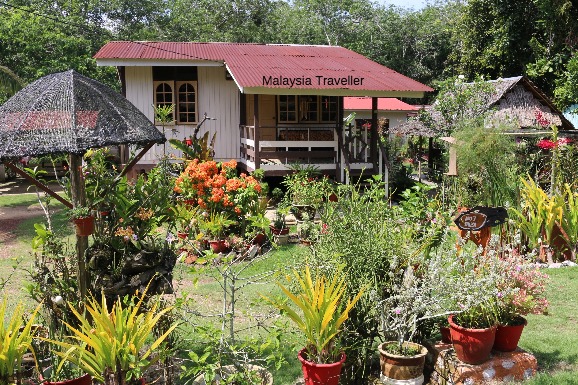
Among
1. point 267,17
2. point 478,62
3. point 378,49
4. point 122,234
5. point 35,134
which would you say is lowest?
point 122,234

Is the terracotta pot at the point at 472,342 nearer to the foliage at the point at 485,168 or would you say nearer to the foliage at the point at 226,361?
the foliage at the point at 226,361

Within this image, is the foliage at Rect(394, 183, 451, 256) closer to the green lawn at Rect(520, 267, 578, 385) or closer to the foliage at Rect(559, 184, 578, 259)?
the green lawn at Rect(520, 267, 578, 385)

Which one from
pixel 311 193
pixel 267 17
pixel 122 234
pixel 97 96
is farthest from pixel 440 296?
pixel 267 17

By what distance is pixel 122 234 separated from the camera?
5.67 metres

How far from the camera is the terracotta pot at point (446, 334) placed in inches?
198

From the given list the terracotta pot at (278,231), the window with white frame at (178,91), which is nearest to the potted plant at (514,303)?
the terracotta pot at (278,231)

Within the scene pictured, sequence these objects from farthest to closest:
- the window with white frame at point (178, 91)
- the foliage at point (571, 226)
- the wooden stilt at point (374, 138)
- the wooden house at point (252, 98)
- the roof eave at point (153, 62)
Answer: the window with white frame at point (178, 91)
the roof eave at point (153, 62)
the wooden stilt at point (374, 138)
the wooden house at point (252, 98)
the foliage at point (571, 226)

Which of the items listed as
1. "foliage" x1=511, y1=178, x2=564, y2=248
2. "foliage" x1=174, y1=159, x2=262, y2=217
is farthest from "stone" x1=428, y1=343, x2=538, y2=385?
"foliage" x1=174, y1=159, x2=262, y2=217

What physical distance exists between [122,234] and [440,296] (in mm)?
3067

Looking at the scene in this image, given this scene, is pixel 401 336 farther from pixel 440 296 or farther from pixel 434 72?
pixel 434 72

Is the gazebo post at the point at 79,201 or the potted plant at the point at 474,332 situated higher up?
the gazebo post at the point at 79,201

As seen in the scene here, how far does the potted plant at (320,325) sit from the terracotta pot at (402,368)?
0.38 meters

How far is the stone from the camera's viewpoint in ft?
15.3

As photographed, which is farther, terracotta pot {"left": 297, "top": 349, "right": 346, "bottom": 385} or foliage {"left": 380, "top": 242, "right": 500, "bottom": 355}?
foliage {"left": 380, "top": 242, "right": 500, "bottom": 355}
